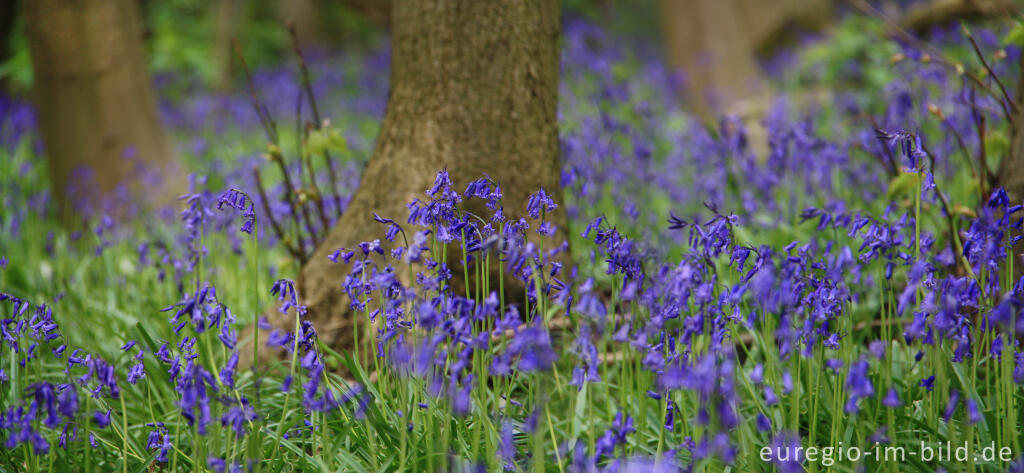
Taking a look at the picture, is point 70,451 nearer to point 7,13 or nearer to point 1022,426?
point 1022,426

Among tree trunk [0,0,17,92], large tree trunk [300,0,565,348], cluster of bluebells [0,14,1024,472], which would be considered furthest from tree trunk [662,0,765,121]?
tree trunk [0,0,17,92]

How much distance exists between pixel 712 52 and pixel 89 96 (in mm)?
5962

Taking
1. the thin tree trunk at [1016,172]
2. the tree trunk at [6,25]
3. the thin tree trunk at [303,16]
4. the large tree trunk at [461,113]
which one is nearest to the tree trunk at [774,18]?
the thin tree trunk at [303,16]

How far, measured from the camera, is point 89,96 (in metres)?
5.02

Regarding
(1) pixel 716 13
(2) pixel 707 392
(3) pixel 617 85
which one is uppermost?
(1) pixel 716 13

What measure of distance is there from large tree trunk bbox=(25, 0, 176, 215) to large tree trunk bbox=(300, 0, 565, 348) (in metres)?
2.92

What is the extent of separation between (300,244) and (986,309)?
2.45 metres

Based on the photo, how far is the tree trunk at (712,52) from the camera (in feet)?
25.9

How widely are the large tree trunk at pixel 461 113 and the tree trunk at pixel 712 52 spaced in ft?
17.5

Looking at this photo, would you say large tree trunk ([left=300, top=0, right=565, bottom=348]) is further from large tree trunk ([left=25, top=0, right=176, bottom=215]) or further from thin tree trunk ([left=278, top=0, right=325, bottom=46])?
thin tree trunk ([left=278, top=0, right=325, bottom=46])

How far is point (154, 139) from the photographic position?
5.40m

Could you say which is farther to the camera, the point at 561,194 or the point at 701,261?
the point at 561,194

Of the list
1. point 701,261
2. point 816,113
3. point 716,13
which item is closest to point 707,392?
point 701,261

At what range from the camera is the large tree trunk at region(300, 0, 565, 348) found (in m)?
2.65
